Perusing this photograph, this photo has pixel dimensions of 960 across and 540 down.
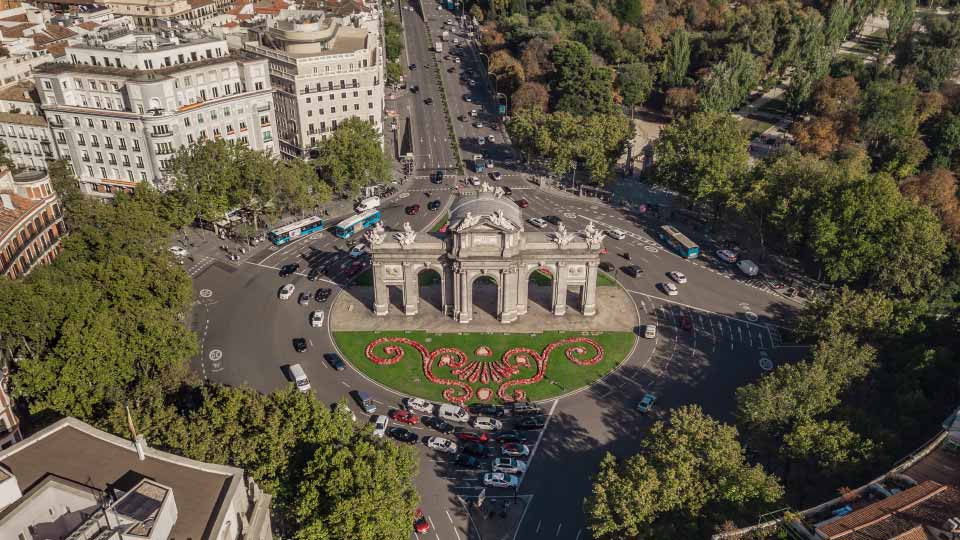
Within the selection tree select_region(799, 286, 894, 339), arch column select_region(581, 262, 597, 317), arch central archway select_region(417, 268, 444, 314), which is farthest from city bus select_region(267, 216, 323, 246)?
tree select_region(799, 286, 894, 339)

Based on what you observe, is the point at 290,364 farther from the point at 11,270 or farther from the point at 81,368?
the point at 11,270

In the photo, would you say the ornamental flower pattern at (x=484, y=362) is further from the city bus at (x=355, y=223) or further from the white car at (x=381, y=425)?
the city bus at (x=355, y=223)

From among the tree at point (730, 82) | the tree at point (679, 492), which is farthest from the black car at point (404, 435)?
the tree at point (730, 82)

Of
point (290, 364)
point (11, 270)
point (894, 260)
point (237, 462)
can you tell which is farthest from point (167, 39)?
point (894, 260)

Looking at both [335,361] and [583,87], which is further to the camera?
[583,87]

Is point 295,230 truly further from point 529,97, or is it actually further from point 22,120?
point 529,97

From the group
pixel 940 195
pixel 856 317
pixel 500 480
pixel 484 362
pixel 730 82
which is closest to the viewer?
pixel 500 480

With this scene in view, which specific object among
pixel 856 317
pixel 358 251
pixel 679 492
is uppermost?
pixel 856 317

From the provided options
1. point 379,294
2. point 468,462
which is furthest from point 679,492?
point 379,294
